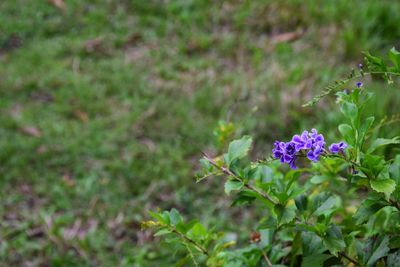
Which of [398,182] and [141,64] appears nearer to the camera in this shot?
[398,182]

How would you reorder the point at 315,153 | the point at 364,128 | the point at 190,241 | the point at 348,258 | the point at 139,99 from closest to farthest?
the point at 315,153, the point at 364,128, the point at 348,258, the point at 190,241, the point at 139,99

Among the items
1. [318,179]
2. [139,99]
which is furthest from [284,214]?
[139,99]

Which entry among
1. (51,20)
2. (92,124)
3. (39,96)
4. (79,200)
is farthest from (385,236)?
(51,20)

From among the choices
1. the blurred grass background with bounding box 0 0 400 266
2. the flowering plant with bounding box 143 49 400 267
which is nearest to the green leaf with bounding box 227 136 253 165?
the flowering plant with bounding box 143 49 400 267

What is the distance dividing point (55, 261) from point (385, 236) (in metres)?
2.00

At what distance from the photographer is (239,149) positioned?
1385 mm

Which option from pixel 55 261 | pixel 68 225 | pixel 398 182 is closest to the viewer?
pixel 398 182

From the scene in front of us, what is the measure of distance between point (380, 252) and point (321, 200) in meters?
0.21

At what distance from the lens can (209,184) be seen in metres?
3.36

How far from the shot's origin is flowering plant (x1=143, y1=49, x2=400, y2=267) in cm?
118

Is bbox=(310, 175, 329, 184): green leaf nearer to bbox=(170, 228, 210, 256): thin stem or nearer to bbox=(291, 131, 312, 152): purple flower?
bbox=(170, 228, 210, 256): thin stem

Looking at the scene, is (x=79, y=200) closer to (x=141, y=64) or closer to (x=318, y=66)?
(x=141, y=64)

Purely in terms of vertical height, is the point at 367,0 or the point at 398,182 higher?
the point at 398,182

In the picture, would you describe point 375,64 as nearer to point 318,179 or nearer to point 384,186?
point 384,186
